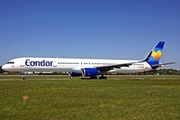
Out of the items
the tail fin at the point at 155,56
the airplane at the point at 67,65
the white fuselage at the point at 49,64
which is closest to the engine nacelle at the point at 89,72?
the airplane at the point at 67,65

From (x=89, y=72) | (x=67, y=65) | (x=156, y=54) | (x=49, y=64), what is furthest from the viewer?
(x=156, y=54)

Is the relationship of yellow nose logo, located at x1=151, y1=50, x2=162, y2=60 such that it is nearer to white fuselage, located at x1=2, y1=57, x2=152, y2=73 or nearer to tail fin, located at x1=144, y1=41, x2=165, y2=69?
tail fin, located at x1=144, y1=41, x2=165, y2=69

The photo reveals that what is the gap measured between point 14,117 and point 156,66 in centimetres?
5334

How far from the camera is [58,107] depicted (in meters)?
12.6

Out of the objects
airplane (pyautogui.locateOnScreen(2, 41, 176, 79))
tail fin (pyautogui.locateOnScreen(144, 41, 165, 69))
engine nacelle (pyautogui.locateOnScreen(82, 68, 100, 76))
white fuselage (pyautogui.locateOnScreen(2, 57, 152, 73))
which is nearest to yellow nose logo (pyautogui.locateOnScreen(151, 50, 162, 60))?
tail fin (pyautogui.locateOnScreen(144, 41, 165, 69))

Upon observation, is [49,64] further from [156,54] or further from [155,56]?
[156,54]

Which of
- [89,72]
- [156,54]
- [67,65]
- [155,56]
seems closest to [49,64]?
[67,65]

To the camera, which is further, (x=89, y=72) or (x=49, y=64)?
(x=49, y=64)

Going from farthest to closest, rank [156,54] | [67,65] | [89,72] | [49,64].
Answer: [156,54] → [67,65] → [49,64] → [89,72]

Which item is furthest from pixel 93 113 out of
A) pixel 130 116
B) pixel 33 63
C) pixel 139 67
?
pixel 139 67

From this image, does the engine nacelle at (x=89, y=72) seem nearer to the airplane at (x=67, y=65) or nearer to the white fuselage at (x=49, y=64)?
the airplane at (x=67, y=65)

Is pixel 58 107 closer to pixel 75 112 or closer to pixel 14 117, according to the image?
pixel 75 112

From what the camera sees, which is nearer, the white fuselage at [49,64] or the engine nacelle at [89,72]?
the white fuselage at [49,64]

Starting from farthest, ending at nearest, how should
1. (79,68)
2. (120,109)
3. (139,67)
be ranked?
(139,67) → (79,68) → (120,109)
